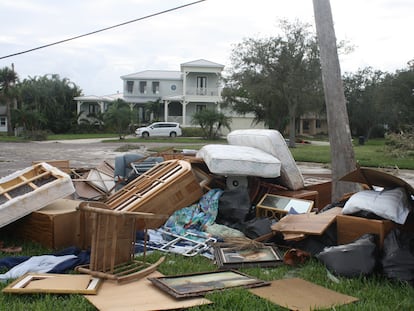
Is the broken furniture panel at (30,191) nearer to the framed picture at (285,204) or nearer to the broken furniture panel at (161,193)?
the broken furniture panel at (161,193)

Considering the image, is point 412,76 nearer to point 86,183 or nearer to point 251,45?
point 251,45

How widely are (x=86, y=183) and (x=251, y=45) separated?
23902mm

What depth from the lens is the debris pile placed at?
3.88m

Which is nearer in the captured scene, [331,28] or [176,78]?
[331,28]

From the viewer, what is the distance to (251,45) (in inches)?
1171

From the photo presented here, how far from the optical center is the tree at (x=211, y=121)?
115ft

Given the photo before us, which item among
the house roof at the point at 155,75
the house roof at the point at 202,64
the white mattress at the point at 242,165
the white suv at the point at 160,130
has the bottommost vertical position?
the white mattress at the point at 242,165

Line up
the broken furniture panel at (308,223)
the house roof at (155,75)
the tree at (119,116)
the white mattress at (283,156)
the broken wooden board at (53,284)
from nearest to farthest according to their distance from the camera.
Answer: the broken wooden board at (53,284), the broken furniture panel at (308,223), the white mattress at (283,156), the tree at (119,116), the house roof at (155,75)

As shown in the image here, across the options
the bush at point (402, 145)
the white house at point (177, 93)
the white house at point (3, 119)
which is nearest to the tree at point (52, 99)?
the white house at point (177, 93)

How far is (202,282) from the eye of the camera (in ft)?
12.6

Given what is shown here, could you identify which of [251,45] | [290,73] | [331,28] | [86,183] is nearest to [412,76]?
[290,73]

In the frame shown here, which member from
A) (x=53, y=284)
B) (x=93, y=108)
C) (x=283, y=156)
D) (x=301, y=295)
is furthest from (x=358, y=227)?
(x=93, y=108)

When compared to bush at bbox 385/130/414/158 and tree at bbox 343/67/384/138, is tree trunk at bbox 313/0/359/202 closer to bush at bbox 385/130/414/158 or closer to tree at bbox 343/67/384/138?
bush at bbox 385/130/414/158

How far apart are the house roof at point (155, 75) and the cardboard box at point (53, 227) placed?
154ft
